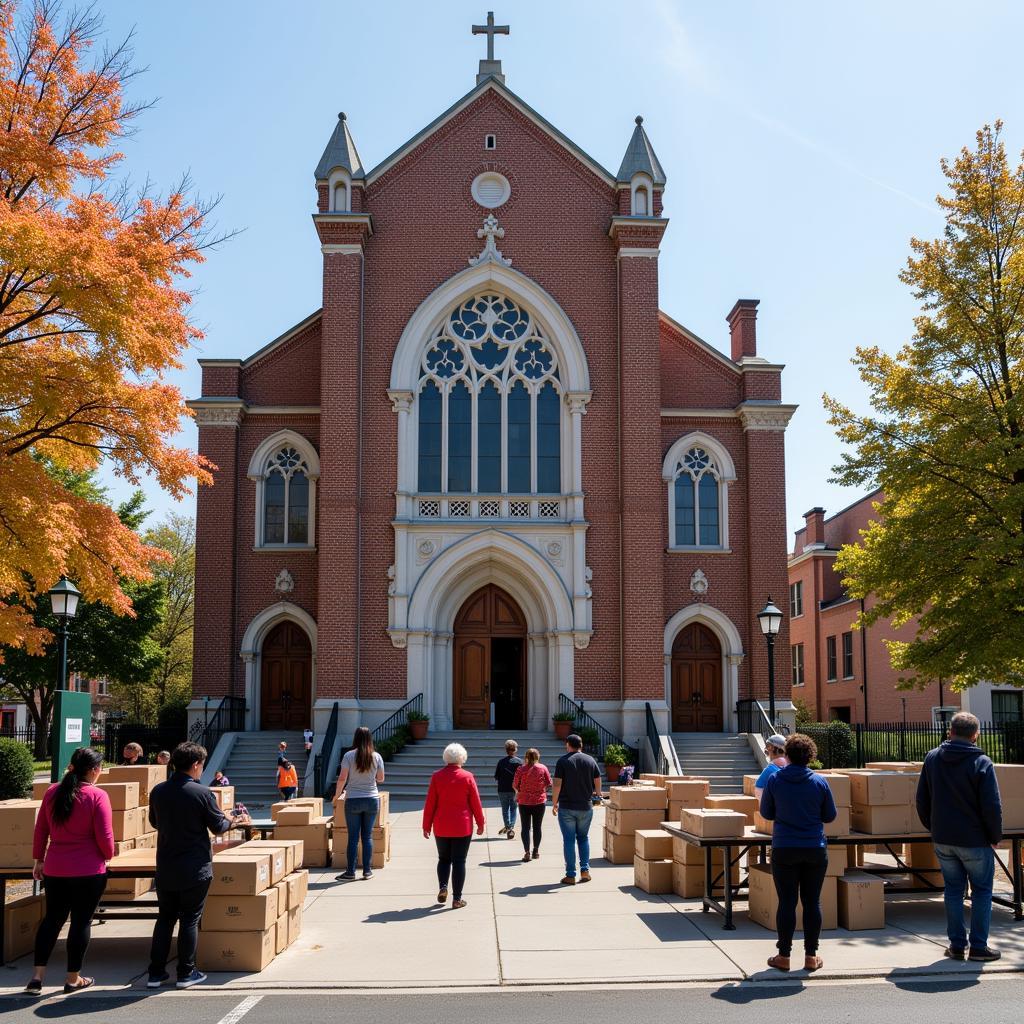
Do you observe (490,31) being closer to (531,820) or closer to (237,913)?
(531,820)

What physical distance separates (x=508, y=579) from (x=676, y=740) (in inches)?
214

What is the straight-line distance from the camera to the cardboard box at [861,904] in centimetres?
1014

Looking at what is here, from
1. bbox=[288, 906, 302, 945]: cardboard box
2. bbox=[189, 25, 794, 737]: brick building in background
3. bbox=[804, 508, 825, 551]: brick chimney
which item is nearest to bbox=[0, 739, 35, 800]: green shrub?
bbox=[189, 25, 794, 737]: brick building in background

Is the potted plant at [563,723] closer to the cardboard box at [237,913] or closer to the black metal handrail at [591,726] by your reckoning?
the black metal handrail at [591,726]

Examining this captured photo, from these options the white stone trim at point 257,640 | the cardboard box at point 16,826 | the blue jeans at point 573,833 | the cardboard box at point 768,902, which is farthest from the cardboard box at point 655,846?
the white stone trim at point 257,640

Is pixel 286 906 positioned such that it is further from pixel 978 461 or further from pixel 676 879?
pixel 978 461

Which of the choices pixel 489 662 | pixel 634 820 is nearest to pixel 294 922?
pixel 634 820

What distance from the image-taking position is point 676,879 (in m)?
11.9

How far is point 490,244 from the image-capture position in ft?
86.7

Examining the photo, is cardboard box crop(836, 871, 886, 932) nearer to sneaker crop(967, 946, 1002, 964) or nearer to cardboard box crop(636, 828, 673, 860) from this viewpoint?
sneaker crop(967, 946, 1002, 964)

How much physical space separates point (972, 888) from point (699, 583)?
1744 cm

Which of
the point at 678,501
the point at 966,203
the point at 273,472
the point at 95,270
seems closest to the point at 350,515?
the point at 273,472

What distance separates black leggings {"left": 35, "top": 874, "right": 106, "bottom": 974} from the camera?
27.1 ft

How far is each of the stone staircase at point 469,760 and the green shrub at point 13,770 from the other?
21.7ft
